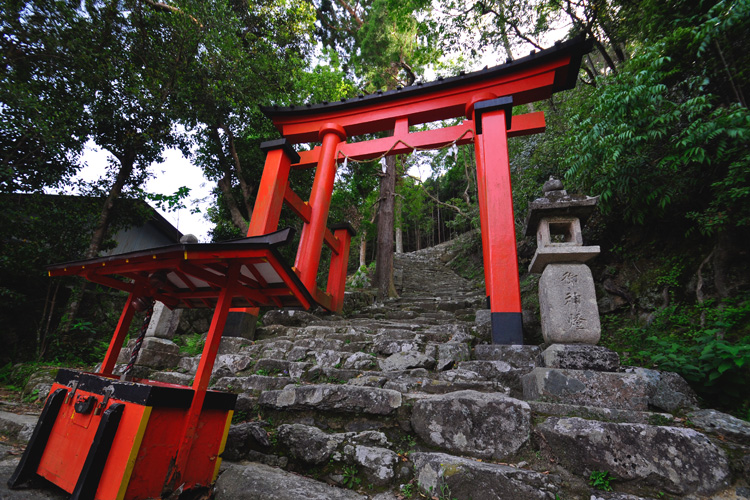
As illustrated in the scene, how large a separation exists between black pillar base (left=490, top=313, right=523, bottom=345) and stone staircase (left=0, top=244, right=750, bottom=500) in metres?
0.35

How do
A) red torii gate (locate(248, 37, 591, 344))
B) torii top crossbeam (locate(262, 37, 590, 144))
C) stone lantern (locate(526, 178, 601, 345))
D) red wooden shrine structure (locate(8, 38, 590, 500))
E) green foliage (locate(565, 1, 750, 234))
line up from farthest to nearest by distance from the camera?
torii top crossbeam (locate(262, 37, 590, 144))
red torii gate (locate(248, 37, 591, 344))
green foliage (locate(565, 1, 750, 234))
stone lantern (locate(526, 178, 601, 345))
red wooden shrine structure (locate(8, 38, 590, 500))

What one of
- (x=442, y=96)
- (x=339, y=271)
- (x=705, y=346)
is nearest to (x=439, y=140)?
(x=442, y=96)

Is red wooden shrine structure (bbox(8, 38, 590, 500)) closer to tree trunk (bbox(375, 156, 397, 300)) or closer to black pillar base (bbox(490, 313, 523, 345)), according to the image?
black pillar base (bbox(490, 313, 523, 345))

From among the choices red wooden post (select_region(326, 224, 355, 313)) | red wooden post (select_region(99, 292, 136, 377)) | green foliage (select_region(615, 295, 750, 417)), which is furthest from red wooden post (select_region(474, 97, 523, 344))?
red wooden post (select_region(99, 292, 136, 377))

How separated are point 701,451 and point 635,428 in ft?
1.01

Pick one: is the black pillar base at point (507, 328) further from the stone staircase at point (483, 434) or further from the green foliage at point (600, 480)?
the green foliage at point (600, 480)

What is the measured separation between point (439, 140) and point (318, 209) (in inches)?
109

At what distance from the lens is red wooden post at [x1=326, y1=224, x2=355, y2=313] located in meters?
6.89

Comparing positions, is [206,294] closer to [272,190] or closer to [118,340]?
[118,340]

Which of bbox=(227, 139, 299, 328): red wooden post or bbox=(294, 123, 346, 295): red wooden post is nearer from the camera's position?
bbox=(227, 139, 299, 328): red wooden post

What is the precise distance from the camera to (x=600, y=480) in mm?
1843

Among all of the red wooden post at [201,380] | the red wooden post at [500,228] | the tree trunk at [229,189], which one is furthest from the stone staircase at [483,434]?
the tree trunk at [229,189]

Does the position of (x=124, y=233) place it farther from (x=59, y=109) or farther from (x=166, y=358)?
(x=166, y=358)

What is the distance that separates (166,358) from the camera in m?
4.32
